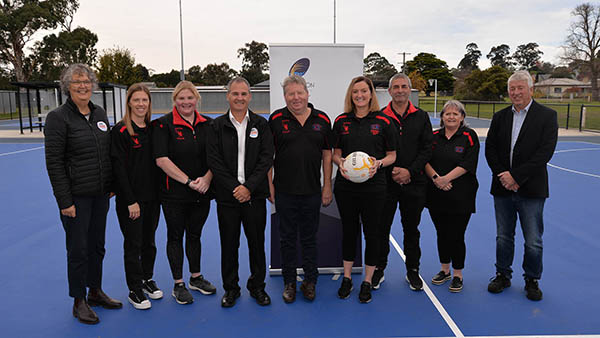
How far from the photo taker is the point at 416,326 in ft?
11.1

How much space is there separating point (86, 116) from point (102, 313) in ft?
5.54

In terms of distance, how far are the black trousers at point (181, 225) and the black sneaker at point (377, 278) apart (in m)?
1.71

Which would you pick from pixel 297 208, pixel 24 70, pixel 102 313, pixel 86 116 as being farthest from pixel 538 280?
pixel 24 70

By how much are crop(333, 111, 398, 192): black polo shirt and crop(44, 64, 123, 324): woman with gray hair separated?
2.02 meters

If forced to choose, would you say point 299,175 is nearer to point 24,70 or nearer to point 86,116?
point 86,116

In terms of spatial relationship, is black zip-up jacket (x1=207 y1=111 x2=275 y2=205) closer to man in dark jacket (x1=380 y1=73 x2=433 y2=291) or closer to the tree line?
man in dark jacket (x1=380 y1=73 x2=433 y2=291)

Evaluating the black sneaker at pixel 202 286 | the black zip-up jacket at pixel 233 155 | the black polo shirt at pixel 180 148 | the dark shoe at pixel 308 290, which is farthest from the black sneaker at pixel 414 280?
the black polo shirt at pixel 180 148

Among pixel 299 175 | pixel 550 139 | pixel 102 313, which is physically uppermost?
pixel 550 139

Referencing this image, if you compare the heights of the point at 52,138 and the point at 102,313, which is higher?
the point at 52,138

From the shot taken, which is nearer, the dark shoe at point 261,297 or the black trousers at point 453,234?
the dark shoe at point 261,297

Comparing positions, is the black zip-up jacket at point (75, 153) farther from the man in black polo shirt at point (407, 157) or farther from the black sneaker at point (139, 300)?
the man in black polo shirt at point (407, 157)

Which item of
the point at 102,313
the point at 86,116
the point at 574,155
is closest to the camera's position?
the point at 86,116

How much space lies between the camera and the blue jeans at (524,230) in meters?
3.83

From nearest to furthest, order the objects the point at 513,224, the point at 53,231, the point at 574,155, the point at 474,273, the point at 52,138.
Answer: the point at 52,138
the point at 513,224
the point at 474,273
the point at 53,231
the point at 574,155
